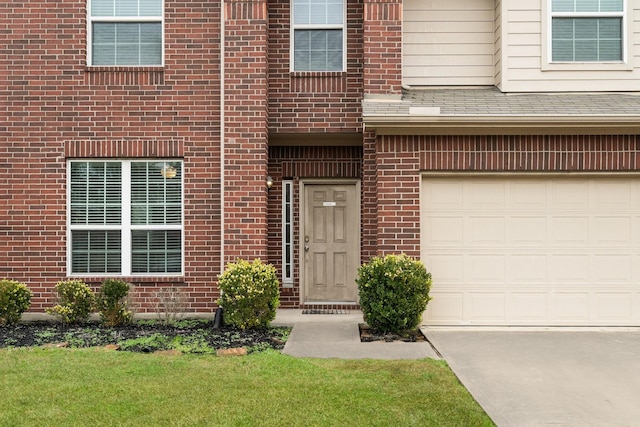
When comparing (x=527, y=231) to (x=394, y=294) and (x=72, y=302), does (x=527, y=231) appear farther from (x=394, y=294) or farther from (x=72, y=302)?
(x=72, y=302)

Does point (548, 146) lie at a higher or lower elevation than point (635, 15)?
lower

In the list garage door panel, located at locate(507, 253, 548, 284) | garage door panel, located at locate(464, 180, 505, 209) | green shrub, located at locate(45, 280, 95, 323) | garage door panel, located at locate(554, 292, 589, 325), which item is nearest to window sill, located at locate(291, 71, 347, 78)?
garage door panel, located at locate(464, 180, 505, 209)

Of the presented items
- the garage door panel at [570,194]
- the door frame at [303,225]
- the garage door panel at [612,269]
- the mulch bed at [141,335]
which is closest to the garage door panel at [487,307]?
the garage door panel at [612,269]

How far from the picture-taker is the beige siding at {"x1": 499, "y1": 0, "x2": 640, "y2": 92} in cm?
1074

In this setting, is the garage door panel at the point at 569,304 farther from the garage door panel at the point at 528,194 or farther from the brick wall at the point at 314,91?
the brick wall at the point at 314,91

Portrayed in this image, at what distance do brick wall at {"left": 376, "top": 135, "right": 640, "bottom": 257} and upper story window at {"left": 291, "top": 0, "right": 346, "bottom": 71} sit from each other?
2.20 meters

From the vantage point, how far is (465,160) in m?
9.88

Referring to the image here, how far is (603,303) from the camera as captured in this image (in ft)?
32.8

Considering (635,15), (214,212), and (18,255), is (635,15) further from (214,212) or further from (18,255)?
(18,255)

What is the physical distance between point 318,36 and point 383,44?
1327 millimetres

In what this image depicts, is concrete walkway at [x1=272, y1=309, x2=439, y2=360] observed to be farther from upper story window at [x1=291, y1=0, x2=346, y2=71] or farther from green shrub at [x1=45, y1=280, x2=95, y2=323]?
upper story window at [x1=291, y1=0, x2=346, y2=71]

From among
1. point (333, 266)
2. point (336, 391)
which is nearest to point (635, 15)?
point (333, 266)

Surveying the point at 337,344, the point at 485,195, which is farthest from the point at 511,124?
the point at 337,344

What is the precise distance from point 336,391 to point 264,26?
6.58 metres
